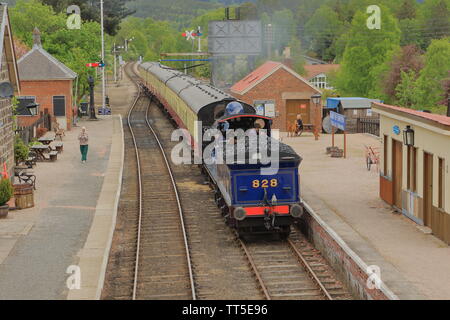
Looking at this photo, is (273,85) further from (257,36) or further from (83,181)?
(83,181)

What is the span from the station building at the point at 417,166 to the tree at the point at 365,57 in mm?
59121

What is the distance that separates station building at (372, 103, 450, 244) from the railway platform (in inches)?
15.2

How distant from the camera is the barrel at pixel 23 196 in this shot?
22688 mm

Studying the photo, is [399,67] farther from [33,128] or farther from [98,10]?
[33,128]

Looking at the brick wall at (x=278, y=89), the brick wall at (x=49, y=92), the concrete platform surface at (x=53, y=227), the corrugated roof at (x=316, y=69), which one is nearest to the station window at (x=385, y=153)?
the concrete platform surface at (x=53, y=227)

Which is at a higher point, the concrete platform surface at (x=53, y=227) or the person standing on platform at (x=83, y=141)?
the person standing on platform at (x=83, y=141)

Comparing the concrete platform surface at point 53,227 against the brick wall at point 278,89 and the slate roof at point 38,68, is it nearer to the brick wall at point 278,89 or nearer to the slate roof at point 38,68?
the slate roof at point 38,68

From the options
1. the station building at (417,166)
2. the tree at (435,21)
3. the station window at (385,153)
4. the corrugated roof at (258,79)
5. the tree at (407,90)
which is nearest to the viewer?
the station building at (417,166)

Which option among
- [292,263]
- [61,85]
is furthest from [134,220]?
[61,85]

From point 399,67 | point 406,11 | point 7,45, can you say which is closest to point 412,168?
point 7,45

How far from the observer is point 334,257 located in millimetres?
17109

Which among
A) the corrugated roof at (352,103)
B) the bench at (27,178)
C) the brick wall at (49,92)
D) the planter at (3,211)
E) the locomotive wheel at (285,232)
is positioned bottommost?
the locomotive wheel at (285,232)

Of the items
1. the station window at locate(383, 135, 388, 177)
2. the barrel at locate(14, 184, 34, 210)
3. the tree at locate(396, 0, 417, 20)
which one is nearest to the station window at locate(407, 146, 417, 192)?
the station window at locate(383, 135, 388, 177)

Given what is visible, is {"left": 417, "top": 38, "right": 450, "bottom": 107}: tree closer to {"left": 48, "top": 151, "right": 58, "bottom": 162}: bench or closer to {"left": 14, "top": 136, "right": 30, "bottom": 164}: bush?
{"left": 48, "top": 151, "right": 58, "bottom": 162}: bench
